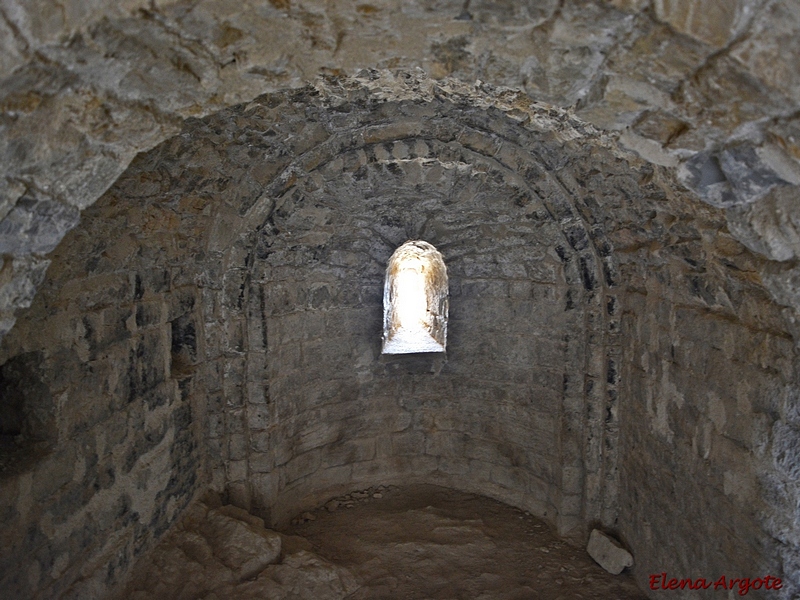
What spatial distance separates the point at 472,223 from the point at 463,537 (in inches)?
98.3

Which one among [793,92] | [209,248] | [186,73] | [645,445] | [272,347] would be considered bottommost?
[645,445]

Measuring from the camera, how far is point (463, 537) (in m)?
4.55

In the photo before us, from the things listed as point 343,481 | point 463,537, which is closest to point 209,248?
point 343,481

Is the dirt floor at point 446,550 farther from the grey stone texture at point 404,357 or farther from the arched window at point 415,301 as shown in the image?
the arched window at point 415,301

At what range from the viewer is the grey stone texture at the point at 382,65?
1.44 metres

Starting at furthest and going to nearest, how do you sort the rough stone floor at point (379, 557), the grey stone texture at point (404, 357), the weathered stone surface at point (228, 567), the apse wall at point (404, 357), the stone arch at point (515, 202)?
the apse wall at point (404, 357) → the stone arch at point (515, 202) → the rough stone floor at point (379, 557) → the weathered stone surface at point (228, 567) → the grey stone texture at point (404, 357)

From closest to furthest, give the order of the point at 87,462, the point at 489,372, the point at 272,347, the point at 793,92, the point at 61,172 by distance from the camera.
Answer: the point at 793,92 < the point at 61,172 < the point at 87,462 < the point at 272,347 < the point at 489,372

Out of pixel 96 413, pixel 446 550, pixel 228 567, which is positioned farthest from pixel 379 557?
pixel 96 413

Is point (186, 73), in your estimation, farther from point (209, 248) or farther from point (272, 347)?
point (272, 347)

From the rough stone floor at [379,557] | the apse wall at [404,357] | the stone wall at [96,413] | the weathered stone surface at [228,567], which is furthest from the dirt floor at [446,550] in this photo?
the stone wall at [96,413]

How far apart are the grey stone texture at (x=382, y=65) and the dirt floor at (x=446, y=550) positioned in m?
2.98

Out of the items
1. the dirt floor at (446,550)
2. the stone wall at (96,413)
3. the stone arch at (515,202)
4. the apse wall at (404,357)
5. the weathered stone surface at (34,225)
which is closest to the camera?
the weathered stone surface at (34,225)

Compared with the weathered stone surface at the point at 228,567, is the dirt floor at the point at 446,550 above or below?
below

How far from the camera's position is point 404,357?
5.14m
